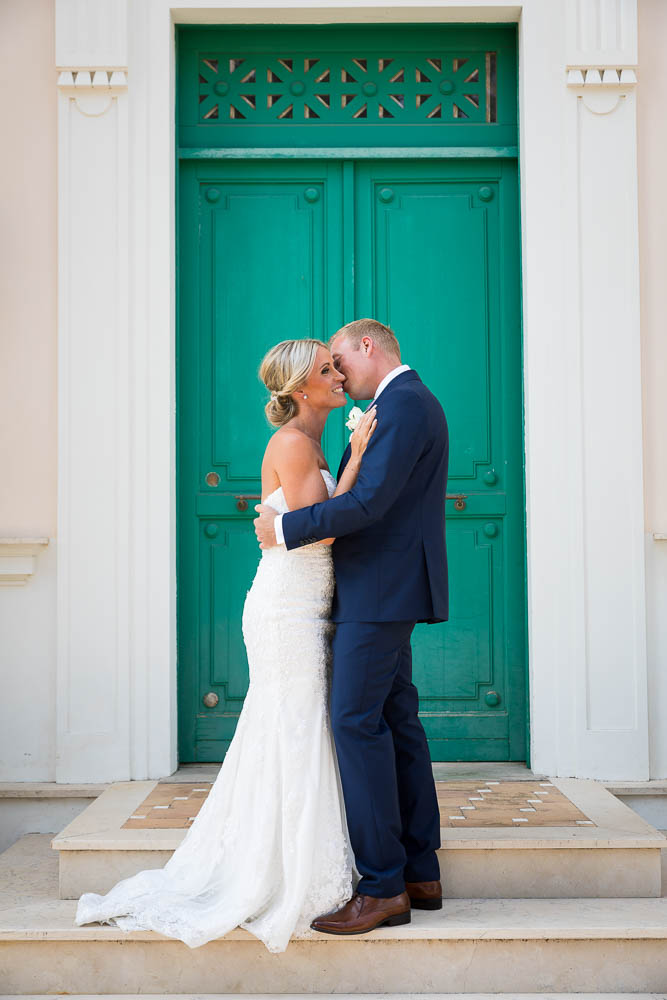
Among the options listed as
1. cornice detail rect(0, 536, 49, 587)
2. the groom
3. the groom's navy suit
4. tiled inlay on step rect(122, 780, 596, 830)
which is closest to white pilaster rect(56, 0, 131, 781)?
cornice detail rect(0, 536, 49, 587)

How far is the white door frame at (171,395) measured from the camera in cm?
470

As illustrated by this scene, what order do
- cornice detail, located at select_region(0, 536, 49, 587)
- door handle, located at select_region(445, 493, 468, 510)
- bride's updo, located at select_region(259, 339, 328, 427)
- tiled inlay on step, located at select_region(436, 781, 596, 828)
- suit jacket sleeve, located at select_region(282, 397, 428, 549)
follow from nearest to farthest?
1. suit jacket sleeve, located at select_region(282, 397, 428, 549)
2. bride's updo, located at select_region(259, 339, 328, 427)
3. tiled inlay on step, located at select_region(436, 781, 596, 828)
4. cornice detail, located at select_region(0, 536, 49, 587)
5. door handle, located at select_region(445, 493, 468, 510)

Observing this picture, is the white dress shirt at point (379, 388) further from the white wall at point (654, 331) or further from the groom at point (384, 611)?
the white wall at point (654, 331)

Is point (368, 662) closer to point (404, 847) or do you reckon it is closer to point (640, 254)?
point (404, 847)

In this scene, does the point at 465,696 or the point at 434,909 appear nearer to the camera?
the point at 434,909

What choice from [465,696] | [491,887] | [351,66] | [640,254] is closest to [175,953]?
[491,887]

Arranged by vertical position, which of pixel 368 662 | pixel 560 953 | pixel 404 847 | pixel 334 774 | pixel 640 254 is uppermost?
pixel 640 254

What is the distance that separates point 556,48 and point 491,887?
3693 mm

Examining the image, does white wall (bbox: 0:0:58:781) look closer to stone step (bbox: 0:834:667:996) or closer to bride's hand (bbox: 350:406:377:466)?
stone step (bbox: 0:834:667:996)

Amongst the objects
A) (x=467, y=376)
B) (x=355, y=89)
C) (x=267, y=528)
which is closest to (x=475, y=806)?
(x=267, y=528)

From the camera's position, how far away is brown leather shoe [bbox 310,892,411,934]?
10.5 ft

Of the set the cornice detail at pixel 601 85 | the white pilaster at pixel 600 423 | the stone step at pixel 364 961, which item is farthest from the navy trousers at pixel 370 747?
the cornice detail at pixel 601 85

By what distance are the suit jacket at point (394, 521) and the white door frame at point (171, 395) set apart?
1516mm

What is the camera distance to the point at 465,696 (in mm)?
4992
